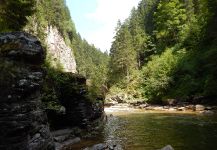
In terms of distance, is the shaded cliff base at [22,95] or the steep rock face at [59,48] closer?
the shaded cliff base at [22,95]

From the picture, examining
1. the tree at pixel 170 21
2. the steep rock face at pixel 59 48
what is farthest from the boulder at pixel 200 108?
the steep rock face at pixel 59 48

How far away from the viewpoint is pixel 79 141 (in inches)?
961

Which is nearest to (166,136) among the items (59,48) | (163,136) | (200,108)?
(163,136)

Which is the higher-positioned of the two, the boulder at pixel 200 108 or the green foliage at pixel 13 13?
the green foliage at pixel 13 13

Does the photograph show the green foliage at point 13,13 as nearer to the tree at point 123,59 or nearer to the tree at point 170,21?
the tree at point 123,59

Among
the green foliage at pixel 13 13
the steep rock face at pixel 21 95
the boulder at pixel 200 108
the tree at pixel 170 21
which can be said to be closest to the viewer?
the steep rock face at pixel 21 95

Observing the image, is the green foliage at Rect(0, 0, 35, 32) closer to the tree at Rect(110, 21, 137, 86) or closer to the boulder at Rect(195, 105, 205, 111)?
the boulder at Rect(195, 105, 205, 111)

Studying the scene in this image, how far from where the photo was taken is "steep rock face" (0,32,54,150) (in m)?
14.0

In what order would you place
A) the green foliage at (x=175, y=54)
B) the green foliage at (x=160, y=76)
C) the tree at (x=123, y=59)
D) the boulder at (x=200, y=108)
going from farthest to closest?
the tree at (x=123, y=59)
the green foliage at (x=160, y=76)
the green foliage at (x=175, y=54)
the boulder at (x=200, y=108)

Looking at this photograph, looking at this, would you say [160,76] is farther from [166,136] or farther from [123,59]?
[166,136]

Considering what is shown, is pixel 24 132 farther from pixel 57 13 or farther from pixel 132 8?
pixel 132 8

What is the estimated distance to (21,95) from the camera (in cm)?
1460

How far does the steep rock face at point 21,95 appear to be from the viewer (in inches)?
550

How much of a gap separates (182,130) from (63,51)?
89661 mm
